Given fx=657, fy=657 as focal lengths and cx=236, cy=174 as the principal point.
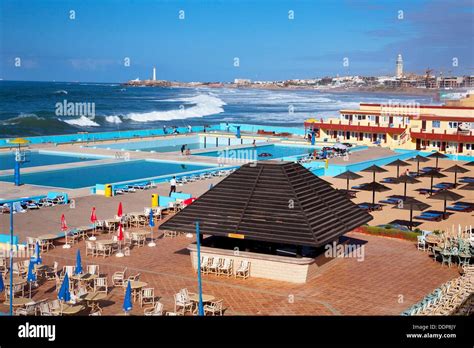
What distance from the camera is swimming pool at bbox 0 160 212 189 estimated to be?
3316 cm

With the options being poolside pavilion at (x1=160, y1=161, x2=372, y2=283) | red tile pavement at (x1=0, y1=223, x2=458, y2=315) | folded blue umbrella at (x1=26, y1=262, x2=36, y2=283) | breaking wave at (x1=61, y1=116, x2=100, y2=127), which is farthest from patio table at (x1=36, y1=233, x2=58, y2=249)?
breaking wave at (x1=61, y1=116, x2=100, y2=127)

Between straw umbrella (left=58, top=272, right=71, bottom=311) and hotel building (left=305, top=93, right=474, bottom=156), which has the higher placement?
hotel building (left=305, top=93, right=474, bottom=156)

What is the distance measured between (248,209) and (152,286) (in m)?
3.12

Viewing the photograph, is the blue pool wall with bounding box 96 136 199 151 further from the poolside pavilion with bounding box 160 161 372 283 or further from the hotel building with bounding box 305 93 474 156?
the poolside pavilion with bounding box 160 161 372 283

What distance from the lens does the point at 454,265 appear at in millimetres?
17422

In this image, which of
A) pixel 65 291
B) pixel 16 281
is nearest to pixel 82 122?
pixel 16 281

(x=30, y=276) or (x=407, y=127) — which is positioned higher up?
(x=407, y=127)

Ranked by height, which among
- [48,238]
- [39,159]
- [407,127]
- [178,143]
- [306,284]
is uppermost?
[407,127]

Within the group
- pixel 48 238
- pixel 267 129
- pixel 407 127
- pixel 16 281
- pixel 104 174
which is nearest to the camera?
pixel 16 281

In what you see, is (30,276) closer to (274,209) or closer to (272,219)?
(272,219)

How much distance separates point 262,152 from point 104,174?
51.4ft

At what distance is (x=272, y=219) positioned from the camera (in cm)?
1617

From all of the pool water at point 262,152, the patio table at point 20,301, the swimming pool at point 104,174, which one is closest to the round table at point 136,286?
the patio table at point 20,301

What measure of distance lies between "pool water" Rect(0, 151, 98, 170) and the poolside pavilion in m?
24.2
